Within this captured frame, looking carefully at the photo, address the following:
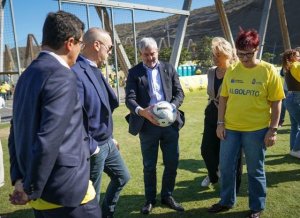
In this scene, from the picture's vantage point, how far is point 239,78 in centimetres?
391

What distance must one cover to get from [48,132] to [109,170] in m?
1.78

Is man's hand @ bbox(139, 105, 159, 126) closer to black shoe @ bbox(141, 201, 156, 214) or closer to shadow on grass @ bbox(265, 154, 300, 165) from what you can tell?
black shoe @ bbox(141, 201, 156, 214)

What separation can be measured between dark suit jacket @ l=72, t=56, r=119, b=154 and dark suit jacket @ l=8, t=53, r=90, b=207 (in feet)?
2.75

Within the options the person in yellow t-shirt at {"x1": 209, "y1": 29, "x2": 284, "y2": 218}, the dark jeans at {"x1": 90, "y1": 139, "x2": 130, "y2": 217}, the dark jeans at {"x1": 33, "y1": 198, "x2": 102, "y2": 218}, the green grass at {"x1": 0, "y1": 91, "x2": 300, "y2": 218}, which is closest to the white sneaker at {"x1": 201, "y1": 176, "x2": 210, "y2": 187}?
→ the green grass at {"x1": 0, "y1": 91, "x2": 300, "y2": 218}

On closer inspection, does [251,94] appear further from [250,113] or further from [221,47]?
[221,47]

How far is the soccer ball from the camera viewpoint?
4.02m

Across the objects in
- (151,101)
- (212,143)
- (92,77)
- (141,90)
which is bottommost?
(212,143)

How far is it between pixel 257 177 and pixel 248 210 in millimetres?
568

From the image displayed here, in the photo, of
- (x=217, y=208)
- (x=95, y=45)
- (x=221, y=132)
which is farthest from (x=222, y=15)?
(x=95, y=45)

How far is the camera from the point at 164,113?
158 inches

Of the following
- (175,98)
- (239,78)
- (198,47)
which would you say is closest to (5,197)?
(175,98)

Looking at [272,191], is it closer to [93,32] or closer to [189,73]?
[93,32]

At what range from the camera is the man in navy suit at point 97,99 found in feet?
10.2

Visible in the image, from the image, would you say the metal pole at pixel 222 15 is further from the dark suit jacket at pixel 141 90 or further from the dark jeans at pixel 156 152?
the dark jeans at pixel 156 152
